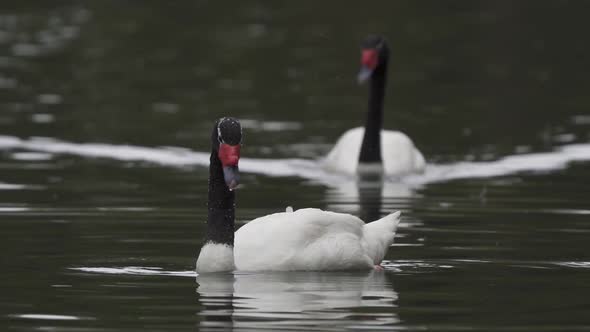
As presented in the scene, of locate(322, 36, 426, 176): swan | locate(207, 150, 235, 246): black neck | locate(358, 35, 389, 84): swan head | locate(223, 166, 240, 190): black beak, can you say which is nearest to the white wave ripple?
locate(322, 36, 426, 176): swan

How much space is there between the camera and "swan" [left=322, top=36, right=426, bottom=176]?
2666cm

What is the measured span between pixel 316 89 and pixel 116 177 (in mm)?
13565

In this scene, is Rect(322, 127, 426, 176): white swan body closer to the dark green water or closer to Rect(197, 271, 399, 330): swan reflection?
the dark green water

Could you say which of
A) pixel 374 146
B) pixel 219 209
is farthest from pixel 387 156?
pixel 219 209

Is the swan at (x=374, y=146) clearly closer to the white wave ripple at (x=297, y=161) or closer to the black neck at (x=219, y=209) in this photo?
the white wave ripple at (x=297, y=161)

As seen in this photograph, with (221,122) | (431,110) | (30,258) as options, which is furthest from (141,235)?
(431,110)

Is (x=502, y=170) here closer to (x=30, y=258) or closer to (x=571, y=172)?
(x=571, y=172)

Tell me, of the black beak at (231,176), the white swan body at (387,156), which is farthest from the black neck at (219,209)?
the white swan body at (387,156)

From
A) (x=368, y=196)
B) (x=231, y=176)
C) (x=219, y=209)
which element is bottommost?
(x=219, y=209)

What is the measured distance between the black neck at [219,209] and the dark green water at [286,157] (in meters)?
0.37

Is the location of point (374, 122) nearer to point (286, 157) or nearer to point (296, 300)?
point (286, 157)

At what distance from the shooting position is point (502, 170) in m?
26.9

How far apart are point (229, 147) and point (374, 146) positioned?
37.6 ft

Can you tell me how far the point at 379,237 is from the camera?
16.8m
